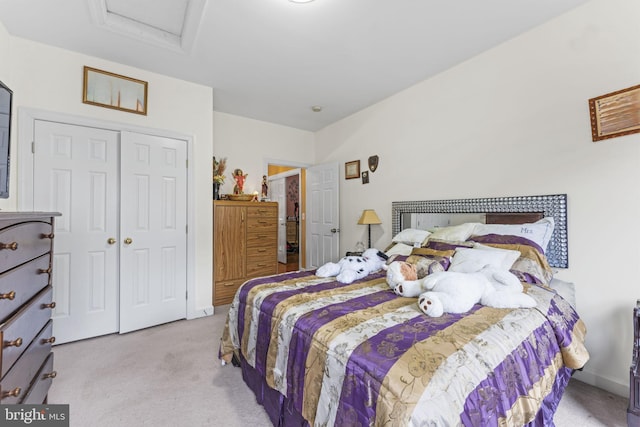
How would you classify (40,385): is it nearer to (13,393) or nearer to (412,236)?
(13,393)

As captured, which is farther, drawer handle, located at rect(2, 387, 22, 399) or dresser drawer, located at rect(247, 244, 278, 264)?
dresser drawer, located at rect(247, 244, 278, 264)

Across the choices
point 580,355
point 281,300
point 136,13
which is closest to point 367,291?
point 281,300

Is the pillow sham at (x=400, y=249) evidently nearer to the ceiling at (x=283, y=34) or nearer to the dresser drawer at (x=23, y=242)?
the ceiling at (x=283, y=34)

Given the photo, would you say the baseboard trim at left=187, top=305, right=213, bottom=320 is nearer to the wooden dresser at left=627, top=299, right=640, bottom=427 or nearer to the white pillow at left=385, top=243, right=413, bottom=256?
the white pillow at left=385, top=243, right=413, bottom=256

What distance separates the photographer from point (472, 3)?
6.46 feet

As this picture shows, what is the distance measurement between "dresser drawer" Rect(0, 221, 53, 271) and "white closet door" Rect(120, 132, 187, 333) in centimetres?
142

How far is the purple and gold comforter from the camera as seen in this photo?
0.93 m

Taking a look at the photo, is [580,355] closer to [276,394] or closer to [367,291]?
[367,291]

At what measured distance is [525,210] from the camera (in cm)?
227

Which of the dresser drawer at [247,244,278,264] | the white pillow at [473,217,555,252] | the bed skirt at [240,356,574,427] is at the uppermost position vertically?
the white pillow at [473,217,555,252]

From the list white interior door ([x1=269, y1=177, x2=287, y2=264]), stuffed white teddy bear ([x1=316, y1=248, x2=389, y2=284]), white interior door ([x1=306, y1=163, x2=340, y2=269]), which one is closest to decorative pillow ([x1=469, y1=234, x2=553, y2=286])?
stuffed white teddy bear ([x1=316, y1=248, x2=389, y2=284])

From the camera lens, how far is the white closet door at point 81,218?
96.9 inches

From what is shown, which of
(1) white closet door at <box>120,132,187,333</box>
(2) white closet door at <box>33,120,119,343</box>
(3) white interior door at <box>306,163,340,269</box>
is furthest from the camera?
(3) white interior door at <box>306,163,340,269</box>

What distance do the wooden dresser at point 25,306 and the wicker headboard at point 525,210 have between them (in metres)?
3.04
